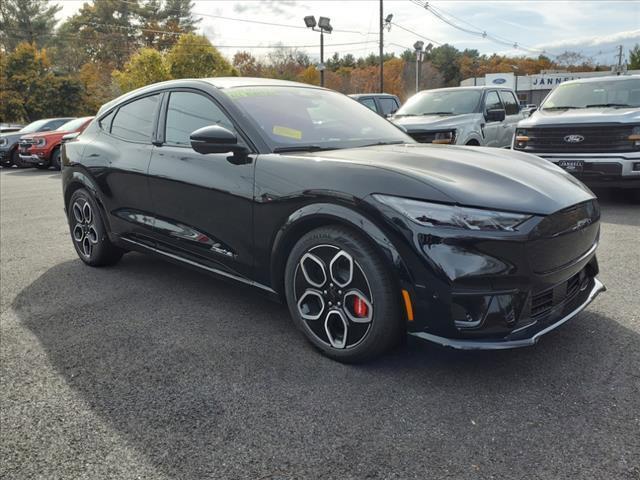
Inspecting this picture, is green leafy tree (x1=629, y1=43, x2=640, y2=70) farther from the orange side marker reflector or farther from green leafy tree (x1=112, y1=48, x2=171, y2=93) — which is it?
the orange side marker reflector

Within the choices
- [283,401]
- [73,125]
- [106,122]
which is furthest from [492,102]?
[73,125]

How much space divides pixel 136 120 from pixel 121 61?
58825 millimetres

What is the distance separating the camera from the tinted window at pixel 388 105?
13812 millimetres

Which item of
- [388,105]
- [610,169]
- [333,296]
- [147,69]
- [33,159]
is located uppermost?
[147,69]

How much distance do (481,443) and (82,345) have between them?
235 centimetres

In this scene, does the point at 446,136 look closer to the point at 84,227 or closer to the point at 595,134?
the point at 595,134

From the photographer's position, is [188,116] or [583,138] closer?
[188,116]

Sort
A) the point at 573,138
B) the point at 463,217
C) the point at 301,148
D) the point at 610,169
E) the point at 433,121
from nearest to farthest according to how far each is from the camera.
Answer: the point at 463,217 → the point at 301,148 → the point at 610,169 → the point at 573,138 → the point at 433,121

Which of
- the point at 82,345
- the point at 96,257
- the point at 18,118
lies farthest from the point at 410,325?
the point at 18,118

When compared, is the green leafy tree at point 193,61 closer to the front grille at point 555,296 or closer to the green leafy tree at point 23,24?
the front grille at point 555,296

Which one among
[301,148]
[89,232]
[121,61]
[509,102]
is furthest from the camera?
[121,61]

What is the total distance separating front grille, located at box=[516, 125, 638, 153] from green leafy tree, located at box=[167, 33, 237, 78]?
23.1 meters

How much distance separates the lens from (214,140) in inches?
118

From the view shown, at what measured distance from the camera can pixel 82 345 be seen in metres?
3.17
